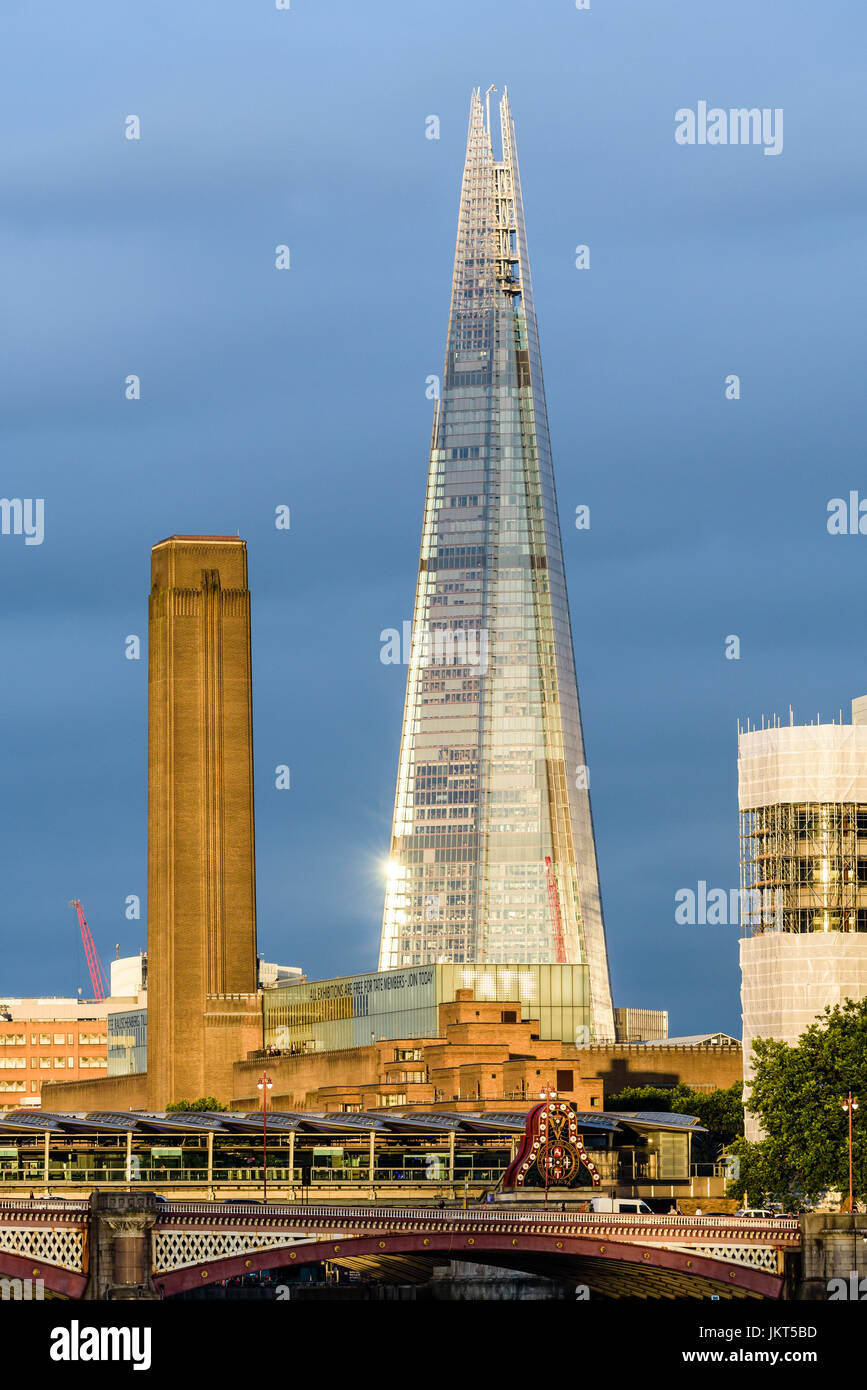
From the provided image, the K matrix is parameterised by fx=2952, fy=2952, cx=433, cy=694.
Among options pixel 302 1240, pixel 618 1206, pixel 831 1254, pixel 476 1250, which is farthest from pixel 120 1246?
pixel 618 1206

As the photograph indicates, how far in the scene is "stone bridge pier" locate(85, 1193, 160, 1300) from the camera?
13600 centimetres

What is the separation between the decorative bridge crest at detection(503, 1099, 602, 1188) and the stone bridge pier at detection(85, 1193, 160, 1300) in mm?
48008

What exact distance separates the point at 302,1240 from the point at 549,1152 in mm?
44386

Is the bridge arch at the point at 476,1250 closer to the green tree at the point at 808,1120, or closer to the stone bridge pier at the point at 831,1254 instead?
the stone bridge pier at the point at 831,1254

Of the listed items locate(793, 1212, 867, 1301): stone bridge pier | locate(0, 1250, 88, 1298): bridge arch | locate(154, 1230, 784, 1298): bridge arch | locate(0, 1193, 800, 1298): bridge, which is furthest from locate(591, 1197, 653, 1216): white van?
locate(0, 1250, 88, 1298): bridge arch

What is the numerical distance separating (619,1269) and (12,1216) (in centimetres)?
3324

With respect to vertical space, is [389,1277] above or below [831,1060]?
below

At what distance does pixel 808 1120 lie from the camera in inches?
7470
